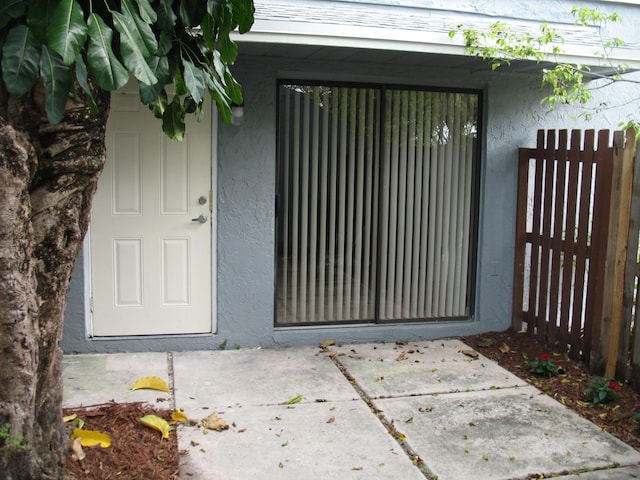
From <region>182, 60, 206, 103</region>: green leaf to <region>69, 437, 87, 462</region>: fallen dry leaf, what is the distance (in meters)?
2.20

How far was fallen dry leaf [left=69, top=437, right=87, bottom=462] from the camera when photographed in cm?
378

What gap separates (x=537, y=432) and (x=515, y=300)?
262 cm

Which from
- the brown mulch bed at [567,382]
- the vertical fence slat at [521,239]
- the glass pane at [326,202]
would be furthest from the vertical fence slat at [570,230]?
the glass pane at [326,202]

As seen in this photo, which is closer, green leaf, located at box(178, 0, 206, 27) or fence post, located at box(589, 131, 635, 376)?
green leaf, located at box(178, 0, 206, 27)

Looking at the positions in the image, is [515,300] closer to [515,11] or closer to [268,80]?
[515,11]

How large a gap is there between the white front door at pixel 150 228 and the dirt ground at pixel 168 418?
157 centimetres

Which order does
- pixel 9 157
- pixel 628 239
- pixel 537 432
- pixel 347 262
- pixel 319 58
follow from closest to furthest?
pixel 9 157, pixel 537 432, pixel 628 239, pixel 319 58, pixel 347 262

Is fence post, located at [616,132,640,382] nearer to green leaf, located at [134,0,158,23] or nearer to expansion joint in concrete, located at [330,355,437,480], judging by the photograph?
expansion joint in concrete, located at [330,355,437,480]

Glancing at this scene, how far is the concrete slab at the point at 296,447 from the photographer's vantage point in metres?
3.98

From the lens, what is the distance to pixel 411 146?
6867 millimetres

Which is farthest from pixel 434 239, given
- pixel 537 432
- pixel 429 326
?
pixel 537 432

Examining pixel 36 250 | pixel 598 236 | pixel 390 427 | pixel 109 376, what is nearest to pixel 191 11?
pixel 36 250

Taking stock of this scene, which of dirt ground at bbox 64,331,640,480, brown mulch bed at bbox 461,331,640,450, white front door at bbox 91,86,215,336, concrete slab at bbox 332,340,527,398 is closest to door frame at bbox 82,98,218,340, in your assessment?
white front door at bbox 91,86,215,336

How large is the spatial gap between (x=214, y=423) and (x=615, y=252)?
3527 mm
